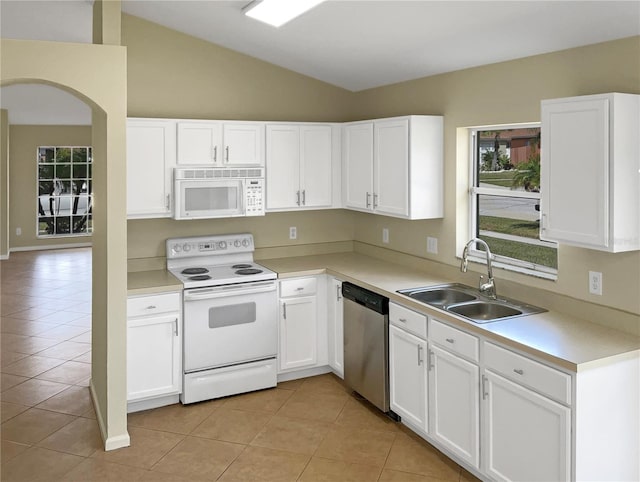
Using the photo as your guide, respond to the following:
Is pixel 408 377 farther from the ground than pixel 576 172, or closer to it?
closer to it

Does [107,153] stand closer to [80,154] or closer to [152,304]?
[152,304]

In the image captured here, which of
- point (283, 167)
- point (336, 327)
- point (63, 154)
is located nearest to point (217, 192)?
point (283, 167)

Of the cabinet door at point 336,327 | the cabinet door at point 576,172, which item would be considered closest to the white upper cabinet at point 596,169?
the cabinet door at point 576,172

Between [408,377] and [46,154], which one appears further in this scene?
[46,154]

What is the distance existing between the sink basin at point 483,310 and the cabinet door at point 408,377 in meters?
0.31

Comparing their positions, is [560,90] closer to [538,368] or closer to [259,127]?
[538,368]

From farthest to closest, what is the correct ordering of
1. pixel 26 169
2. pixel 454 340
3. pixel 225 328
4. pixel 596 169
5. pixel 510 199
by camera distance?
pixel 26 169 < pixel 225 328 < pixel 510 199 < pixel 454 340 < pixel 596 169

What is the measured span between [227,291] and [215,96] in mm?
1647

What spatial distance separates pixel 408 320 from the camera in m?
3.61

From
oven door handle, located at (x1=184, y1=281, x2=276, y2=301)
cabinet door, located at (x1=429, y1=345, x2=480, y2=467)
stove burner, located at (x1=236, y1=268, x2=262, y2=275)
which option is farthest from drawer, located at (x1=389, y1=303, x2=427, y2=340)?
stove burner, located at (x1=236, y1=268, x2=262, y2=275)

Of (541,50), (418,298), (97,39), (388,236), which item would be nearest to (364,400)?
(418,298)

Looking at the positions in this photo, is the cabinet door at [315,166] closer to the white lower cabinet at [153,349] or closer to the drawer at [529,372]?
the white lower cabinet at [153,349]

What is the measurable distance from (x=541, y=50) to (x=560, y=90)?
26 cm

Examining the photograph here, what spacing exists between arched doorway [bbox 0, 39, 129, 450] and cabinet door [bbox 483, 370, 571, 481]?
2.18 meters
